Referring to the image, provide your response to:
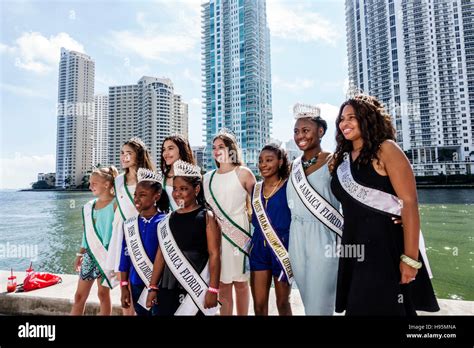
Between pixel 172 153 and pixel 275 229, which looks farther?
pixel 172 153

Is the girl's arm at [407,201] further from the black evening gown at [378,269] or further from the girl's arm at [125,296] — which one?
the girl's arm at [125,296]

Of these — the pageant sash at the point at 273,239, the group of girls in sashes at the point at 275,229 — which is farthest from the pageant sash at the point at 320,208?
the pageant sash at the point at 273,239

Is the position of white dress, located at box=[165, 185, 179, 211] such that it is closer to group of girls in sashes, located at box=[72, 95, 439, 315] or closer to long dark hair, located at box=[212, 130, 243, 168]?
group of girls in sashes, located at box=[72, 95, 439, 315]

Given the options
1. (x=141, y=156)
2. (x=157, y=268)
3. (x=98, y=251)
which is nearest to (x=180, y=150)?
(x=141, y=156)

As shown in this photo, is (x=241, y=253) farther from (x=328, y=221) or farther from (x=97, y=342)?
(x=97, y=342)

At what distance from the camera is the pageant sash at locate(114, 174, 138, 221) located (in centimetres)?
280

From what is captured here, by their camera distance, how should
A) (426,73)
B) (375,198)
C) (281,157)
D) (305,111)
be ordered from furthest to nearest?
(426,73), (281,157), (305,111), (375,198)

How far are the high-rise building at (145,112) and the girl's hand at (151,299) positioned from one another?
53.3ft

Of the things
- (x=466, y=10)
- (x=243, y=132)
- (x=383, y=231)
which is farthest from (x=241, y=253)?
(x=466, y=10)

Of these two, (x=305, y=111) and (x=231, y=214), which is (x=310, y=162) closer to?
(x=305, y=111)

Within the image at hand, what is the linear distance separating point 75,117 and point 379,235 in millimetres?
30613

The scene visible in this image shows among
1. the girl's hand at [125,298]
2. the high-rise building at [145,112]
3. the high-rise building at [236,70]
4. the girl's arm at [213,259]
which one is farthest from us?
the high-rise building at [236,70]

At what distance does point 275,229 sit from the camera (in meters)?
2.35

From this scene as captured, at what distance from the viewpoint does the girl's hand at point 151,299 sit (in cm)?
221
